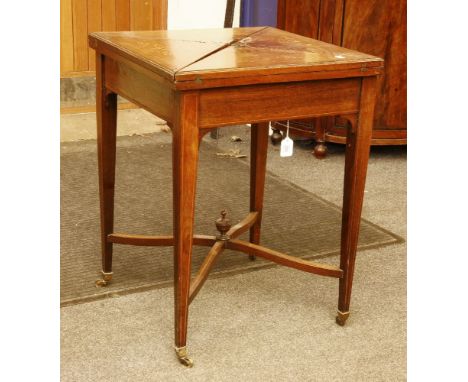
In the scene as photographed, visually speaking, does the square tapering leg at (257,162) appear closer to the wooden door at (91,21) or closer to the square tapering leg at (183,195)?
the square tapering leg at (183,195)

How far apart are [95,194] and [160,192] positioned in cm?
27

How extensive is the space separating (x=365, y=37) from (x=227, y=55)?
5.96ft

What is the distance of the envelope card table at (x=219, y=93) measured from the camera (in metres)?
1.63

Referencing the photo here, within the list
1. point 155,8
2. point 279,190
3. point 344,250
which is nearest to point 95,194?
point 279,190

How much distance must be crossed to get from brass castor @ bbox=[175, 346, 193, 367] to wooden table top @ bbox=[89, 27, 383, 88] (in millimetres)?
677

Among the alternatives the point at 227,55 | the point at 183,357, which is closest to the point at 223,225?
the point at 183,357

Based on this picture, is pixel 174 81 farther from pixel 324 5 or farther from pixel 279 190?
pixel 324 5

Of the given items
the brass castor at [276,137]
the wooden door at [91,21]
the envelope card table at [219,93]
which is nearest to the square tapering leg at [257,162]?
the envelope card table at [219,93]

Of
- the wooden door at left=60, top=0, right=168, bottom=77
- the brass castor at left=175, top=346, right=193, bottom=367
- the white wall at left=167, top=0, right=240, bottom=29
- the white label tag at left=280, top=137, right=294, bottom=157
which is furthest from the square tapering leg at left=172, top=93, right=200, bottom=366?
the wooden door at left=60, top=0, right=168, bottom=77

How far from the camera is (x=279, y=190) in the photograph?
316cm

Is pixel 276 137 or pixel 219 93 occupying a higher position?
pixel 219 93

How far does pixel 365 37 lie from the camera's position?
3.43 metres

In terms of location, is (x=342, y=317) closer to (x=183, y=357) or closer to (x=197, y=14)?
(x=183, y=357)

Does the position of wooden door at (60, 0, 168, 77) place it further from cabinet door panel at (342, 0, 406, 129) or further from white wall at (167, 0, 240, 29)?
cabinet door panel at (342, 0, 406, 129)
